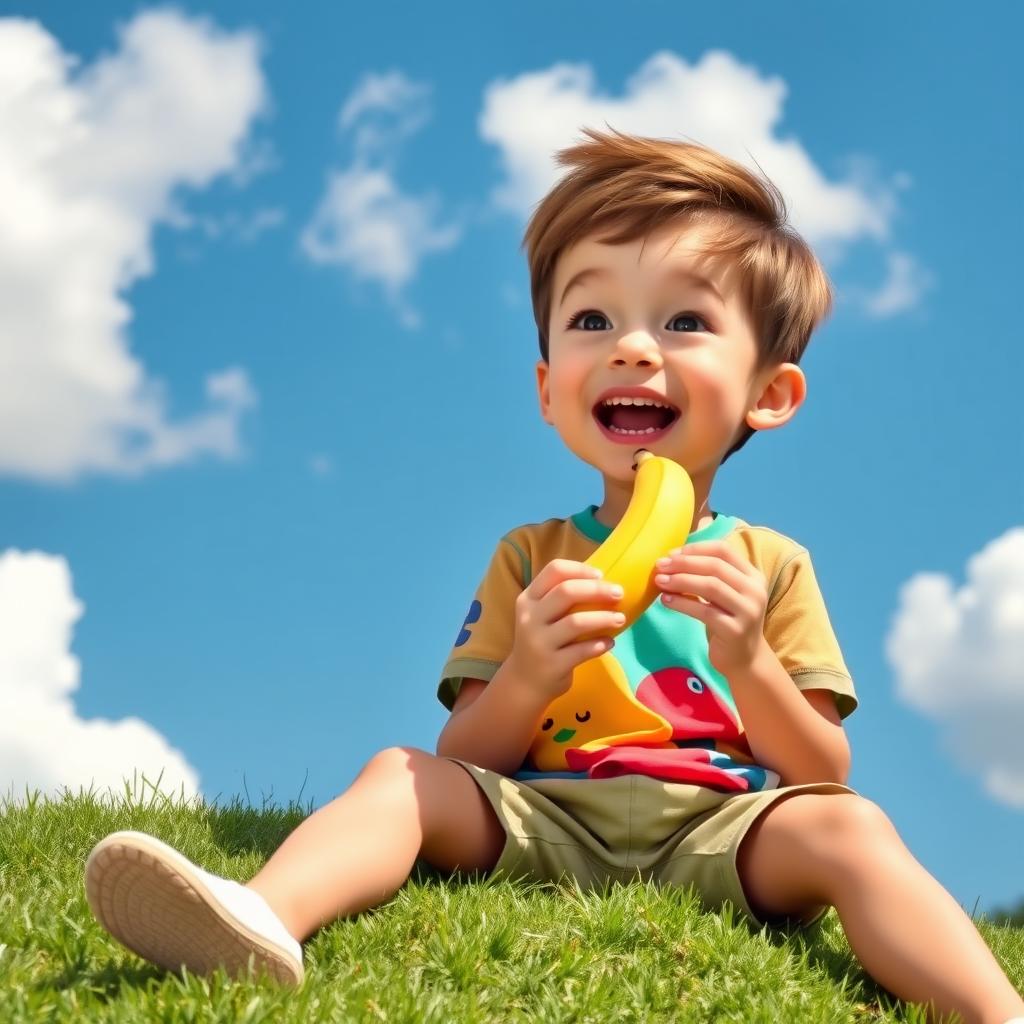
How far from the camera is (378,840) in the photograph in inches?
157

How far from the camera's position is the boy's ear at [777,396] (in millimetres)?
5129

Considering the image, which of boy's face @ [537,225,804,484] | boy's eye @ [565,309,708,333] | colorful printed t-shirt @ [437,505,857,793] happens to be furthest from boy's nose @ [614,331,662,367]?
colorful printed t-shirt @ [437,505,857,793]

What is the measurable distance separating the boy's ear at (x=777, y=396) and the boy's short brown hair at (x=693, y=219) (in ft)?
0.17

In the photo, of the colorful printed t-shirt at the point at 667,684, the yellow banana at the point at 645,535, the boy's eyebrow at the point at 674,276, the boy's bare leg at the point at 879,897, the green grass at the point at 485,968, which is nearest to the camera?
the green grass at the point at 485,968

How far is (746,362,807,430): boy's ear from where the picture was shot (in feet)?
16.8

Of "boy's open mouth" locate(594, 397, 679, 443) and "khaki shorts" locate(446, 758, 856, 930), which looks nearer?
"khaki shorts" locate(446, 758, 856, 930)

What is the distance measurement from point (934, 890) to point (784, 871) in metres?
0.49

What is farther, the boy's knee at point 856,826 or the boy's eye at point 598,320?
the boy's eye at point 598,320

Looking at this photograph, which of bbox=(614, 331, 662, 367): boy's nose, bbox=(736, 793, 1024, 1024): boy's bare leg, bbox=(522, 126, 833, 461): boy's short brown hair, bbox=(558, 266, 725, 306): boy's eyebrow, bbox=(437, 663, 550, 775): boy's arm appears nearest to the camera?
bbox=(736, 793, 1024, 1024): boy's bare leg

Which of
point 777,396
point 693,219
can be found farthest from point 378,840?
point 693,219

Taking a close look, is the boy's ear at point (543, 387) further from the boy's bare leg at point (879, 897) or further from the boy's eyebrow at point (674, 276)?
the boy's bare leg at point (879, 897)

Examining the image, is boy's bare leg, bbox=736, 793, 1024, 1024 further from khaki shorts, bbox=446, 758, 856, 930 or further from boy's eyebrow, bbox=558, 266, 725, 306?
boy's eyebrow, bbox=558, 266, 725, 306

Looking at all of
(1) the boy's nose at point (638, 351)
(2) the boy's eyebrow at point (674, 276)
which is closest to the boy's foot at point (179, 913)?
(1) the boy's nose at point (638, 351)

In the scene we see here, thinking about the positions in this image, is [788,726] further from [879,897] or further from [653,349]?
[653,349]
